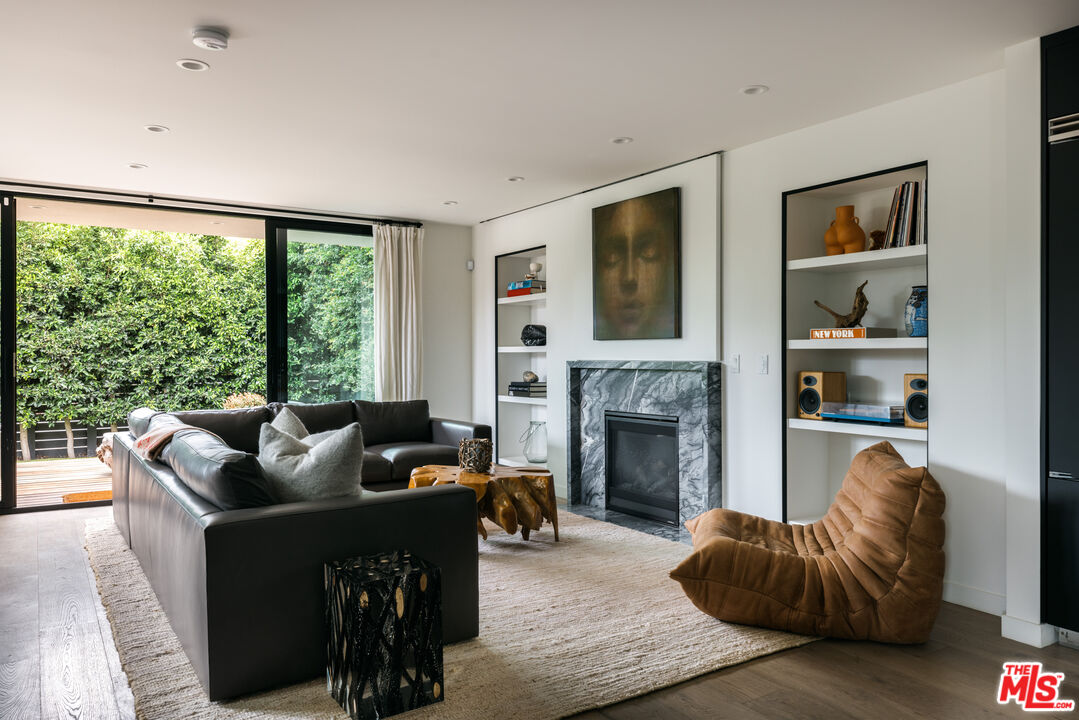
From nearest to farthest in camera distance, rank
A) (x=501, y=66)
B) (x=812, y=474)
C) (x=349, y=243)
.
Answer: (x=501, y=66) → (x=812, y=474) → (x=349, y=243)

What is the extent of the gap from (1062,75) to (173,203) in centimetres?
585

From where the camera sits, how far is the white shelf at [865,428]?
11.6ft

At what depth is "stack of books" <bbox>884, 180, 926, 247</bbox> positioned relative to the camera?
11.7ft

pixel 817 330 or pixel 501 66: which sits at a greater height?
pixel 501 66

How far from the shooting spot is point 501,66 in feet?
10.4

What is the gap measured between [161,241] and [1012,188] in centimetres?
907

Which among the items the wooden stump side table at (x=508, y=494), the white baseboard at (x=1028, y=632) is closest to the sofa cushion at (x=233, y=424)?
the wooden stump side table at (x=508, y=494)

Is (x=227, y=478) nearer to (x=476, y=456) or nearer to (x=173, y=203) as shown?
(x=476, y=456)

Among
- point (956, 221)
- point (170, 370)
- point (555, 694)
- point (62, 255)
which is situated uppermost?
point (62, 255)

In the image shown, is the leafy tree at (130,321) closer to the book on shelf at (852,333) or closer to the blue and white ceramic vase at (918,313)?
the book on shelf at (852,333)

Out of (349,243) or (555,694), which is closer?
(555,694)

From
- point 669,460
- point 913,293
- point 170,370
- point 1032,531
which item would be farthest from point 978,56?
point 170,370

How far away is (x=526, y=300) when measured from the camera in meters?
6.38

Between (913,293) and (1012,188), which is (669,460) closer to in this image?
(913,293)
